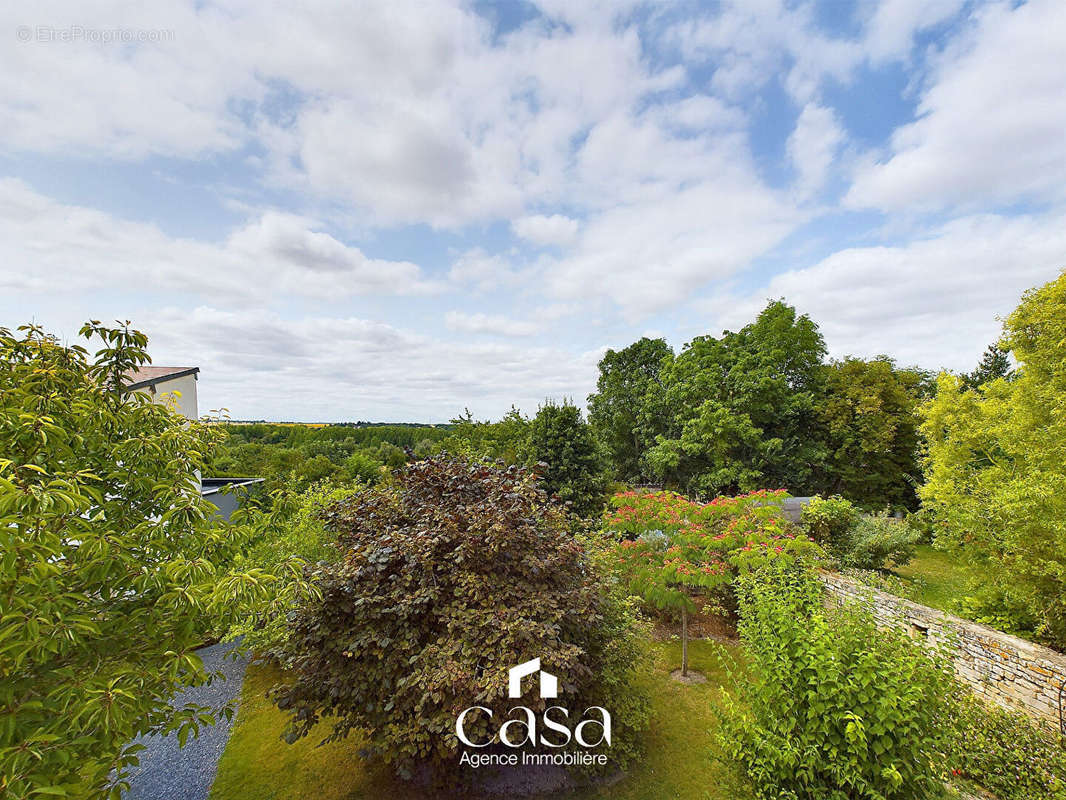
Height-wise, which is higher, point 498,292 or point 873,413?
point 498,292

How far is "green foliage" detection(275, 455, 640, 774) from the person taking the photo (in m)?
3.92

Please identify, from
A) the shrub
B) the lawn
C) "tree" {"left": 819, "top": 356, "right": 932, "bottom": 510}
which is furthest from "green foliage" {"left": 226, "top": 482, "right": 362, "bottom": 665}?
"tree" {"left": 819, "top": 356, "right": 932, "bottom": 510}

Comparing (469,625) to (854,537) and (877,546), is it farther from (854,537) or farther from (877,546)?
(877,546)

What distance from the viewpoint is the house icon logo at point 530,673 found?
12.1 feet

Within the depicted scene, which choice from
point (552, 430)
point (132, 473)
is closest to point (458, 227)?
point (552, 430)

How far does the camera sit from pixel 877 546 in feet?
32.4

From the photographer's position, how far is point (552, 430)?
15242mm

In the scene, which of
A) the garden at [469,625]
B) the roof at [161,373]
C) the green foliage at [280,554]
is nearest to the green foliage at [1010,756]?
the garden at [469,625]

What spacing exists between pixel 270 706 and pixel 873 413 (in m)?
23.4

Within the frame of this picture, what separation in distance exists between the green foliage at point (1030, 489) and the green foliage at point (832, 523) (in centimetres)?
170

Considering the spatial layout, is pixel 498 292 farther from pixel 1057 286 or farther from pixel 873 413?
pixel 873 413

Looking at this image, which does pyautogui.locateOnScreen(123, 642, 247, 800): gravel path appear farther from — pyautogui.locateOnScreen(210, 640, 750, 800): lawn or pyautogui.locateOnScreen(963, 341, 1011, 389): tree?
pyautogui.locateOnScreen(963, 341, 1011, 389): tree

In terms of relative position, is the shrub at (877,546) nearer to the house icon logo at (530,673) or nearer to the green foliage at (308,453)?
the house icon logo at (530,673)

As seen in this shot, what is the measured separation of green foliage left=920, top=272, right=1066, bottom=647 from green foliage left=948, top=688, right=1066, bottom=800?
258cm
